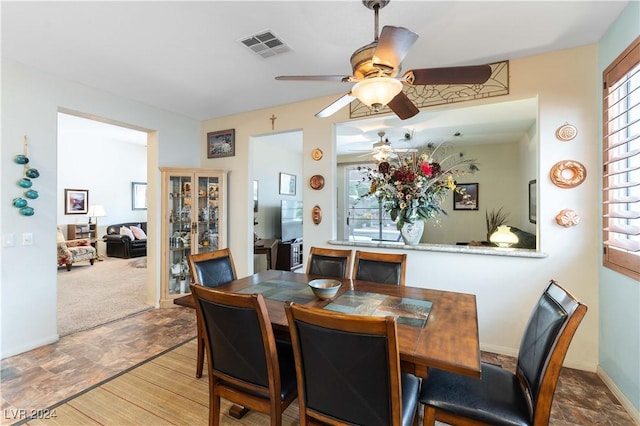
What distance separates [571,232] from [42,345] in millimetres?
4943

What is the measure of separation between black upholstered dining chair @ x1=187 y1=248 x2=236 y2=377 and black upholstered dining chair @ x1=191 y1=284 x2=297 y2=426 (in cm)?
74

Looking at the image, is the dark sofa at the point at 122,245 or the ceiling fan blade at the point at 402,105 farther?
the dark sofa at the point at 122,245

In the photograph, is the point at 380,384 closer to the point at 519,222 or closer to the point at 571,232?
the point at 571,232

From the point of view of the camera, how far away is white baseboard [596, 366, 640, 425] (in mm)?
1812

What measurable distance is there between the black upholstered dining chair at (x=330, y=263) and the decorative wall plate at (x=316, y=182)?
3.44 ft

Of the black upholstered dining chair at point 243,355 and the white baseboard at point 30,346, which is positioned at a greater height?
the black upholstered dining chair at point 243,355

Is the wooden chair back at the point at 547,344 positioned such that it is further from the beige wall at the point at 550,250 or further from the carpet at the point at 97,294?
the carpet at the point at 97,294

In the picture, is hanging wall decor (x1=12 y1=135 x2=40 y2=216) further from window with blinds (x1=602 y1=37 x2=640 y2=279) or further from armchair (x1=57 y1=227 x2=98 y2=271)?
window with blinds (x1=602 y1=37 x2=640 y2=279)

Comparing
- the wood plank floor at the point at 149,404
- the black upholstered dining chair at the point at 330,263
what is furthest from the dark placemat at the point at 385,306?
the wood plank floor at the point at 149,404

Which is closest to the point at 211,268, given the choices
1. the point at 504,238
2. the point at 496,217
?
the point at 504,238

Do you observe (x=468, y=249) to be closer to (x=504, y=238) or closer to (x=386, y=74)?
(x=504, y=238)

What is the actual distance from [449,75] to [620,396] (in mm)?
2472

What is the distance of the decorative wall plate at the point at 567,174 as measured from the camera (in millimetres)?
2379

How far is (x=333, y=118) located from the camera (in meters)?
3.45
